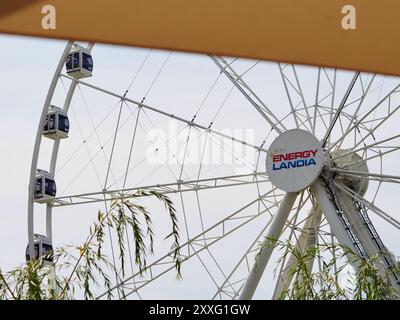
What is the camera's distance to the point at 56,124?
22.3 m

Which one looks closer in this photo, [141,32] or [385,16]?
[141,32]

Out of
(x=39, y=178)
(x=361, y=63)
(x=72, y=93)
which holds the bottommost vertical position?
(x=361, y=63)

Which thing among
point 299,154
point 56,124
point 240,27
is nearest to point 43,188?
point 56,124

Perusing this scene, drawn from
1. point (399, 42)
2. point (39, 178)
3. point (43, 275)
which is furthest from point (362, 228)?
point (399, 42)

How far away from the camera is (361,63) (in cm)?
490

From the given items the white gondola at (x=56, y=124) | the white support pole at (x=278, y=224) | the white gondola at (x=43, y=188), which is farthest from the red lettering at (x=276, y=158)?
the white gondola at (x=56, y=124)

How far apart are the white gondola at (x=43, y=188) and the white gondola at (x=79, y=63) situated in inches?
86.5

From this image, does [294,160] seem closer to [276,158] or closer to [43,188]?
[276,158]

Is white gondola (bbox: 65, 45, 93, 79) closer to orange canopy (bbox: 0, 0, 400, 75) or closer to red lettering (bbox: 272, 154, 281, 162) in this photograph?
red lettering (bbox: 272, 154, 281, 162)

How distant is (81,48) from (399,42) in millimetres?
18223

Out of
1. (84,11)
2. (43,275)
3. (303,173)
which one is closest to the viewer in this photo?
(84,11)

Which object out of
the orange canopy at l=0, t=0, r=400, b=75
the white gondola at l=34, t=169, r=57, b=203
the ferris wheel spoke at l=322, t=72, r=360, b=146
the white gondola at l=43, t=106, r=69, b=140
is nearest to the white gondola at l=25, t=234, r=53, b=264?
the white gondola at l=34, t=169, r=57, b=203

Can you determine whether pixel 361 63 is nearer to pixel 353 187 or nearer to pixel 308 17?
pixel 308 17

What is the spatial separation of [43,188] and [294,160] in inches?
223
